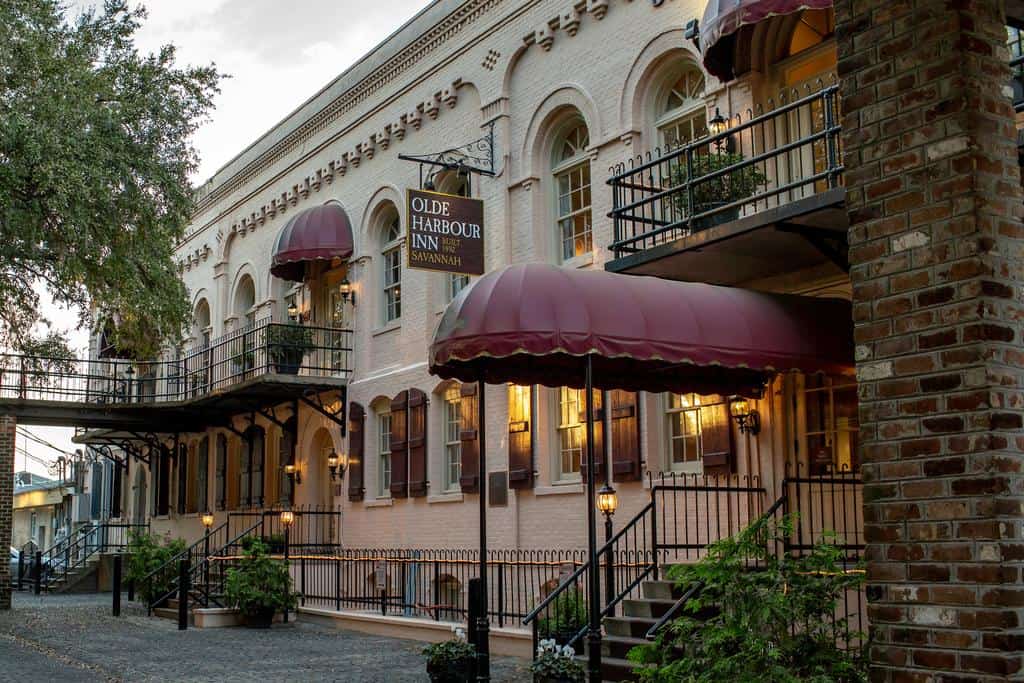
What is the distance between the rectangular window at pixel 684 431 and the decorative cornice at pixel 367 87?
7.71 m

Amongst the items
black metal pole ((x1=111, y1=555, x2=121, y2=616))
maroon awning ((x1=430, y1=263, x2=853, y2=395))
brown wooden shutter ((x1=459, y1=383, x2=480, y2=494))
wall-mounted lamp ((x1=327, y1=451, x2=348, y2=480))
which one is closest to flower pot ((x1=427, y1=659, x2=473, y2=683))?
maroon awning ((x1=430, y1=263, x2=853, y2=395))

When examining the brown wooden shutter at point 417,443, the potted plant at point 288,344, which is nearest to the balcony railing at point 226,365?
the potted plant at point 288,344

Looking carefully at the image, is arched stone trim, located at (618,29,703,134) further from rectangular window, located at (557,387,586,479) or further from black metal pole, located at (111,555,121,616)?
black metal pole, located at (111,555,121,616)

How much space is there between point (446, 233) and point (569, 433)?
3.49 metres

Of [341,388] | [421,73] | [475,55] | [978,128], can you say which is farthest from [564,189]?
[978,128]

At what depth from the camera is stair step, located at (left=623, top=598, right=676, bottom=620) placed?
38.1 ft

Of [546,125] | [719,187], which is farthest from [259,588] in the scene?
[719,187]

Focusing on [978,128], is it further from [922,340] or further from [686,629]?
[686,629]

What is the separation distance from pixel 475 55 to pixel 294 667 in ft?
34.3

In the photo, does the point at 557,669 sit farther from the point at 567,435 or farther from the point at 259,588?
the point at 259,588

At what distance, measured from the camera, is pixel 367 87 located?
73.7ft

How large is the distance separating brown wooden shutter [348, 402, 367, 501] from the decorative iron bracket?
17.0 feet

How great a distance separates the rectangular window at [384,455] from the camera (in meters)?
21.7

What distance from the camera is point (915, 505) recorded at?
4.16 metres
